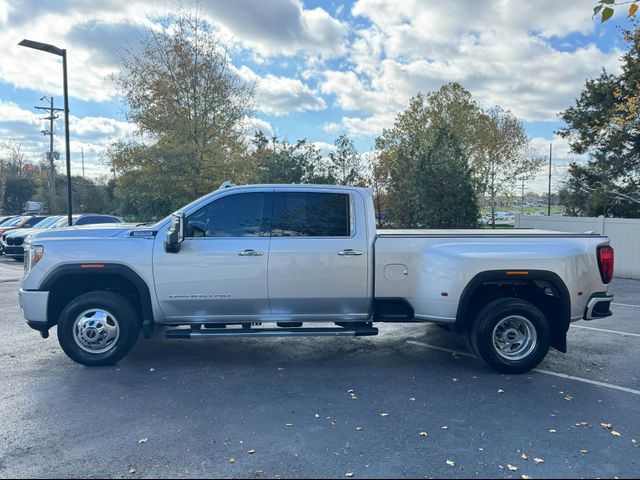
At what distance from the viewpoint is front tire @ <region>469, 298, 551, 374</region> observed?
17.6ft

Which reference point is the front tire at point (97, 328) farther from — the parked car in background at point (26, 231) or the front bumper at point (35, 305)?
the parked car in background at point (26, 231)

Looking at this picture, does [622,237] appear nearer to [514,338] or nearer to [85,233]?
[514,338]

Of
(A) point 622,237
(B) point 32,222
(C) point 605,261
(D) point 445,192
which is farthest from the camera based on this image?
(B) point 32,222

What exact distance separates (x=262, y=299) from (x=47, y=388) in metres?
2.38

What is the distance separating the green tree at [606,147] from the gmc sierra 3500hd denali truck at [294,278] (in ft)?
52.5

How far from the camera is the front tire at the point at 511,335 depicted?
5367 millimetres

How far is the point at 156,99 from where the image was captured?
17172mm

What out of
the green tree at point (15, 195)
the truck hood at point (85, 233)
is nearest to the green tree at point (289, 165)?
the truck hood at point (85, 233)

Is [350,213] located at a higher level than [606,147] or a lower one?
lower

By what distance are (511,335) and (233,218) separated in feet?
11.5

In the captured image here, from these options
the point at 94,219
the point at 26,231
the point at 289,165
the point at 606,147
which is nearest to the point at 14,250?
the point at 26,231

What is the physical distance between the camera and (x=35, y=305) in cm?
536

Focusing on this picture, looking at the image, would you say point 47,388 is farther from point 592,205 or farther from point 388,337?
point 592,205

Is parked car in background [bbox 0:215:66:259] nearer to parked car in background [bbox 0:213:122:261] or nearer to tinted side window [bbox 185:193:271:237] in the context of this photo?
parked car in background [bbox 0:213:122:261]
